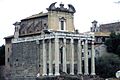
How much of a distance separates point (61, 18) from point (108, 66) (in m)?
8.81

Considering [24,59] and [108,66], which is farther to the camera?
[24,59]

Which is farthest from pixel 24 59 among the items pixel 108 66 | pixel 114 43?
pixel 114 43

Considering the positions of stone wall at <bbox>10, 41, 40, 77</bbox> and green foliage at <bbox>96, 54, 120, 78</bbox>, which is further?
stone wall at <bbox>10, 41, 40, 77</bbox>

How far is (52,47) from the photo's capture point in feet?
180

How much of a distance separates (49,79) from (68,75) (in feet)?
7.94

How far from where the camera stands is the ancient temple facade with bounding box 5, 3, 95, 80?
54438 mm

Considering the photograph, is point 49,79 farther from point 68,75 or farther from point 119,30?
point 119,30

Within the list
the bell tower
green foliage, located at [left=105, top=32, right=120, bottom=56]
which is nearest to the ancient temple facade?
the bell tower

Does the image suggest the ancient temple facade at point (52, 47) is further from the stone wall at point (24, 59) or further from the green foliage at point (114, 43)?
the green foliage at point (114, 43)

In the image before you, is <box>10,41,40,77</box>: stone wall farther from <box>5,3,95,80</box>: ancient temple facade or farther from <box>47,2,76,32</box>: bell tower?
<box>47,2,76,32</box>: bell tower

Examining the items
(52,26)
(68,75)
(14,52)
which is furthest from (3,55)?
(68,75)

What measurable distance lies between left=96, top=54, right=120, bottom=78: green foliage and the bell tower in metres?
5.86

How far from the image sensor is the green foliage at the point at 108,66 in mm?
56625

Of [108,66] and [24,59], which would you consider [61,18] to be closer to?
[24,59]
